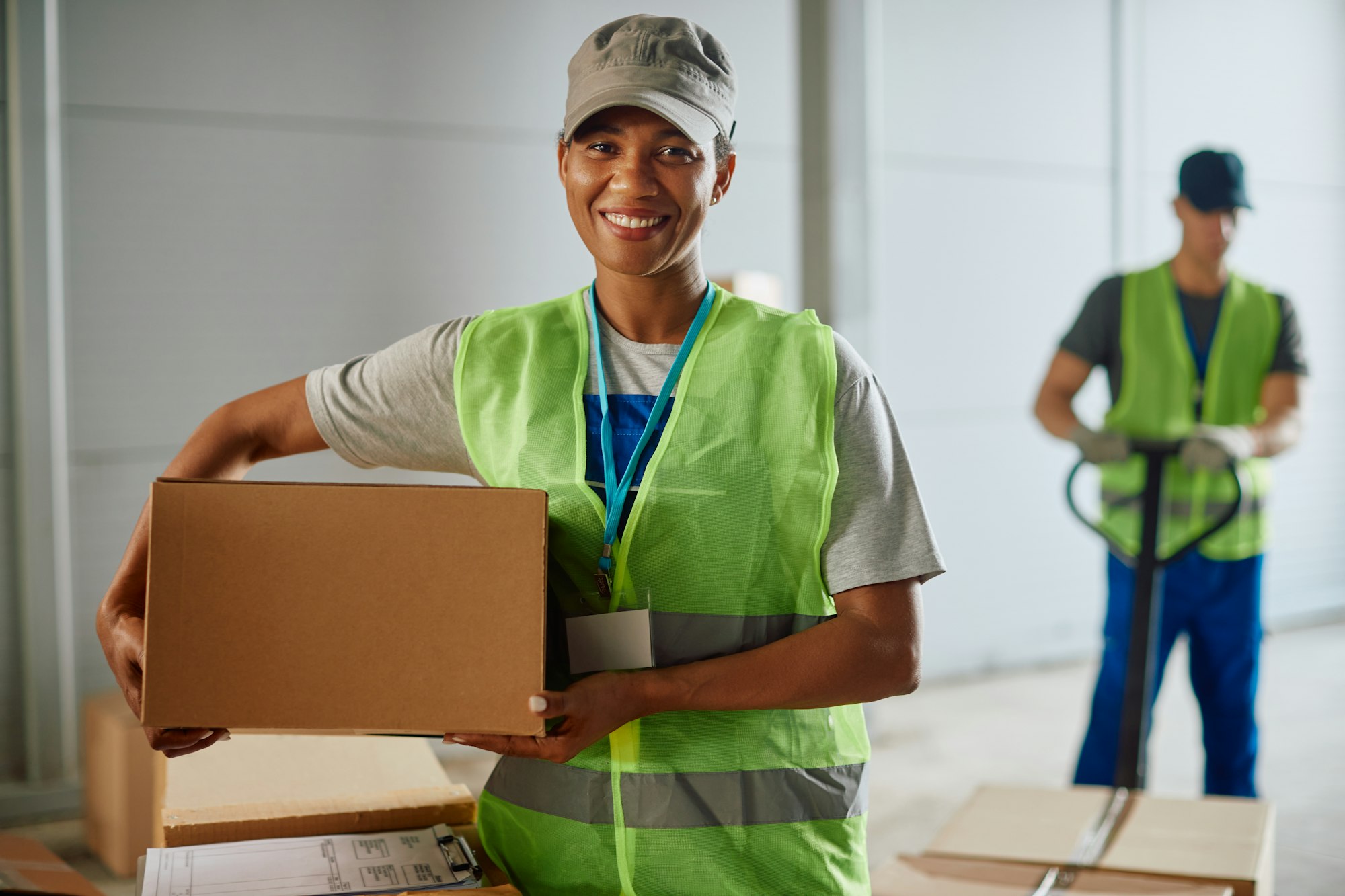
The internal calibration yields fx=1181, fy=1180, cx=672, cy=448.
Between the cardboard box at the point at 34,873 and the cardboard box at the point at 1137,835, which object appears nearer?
the cardboard box at the point at 34,873

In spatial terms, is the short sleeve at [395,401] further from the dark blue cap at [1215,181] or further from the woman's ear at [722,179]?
the dark blue cap at [1215,181]

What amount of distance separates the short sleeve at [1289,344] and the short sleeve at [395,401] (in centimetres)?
247

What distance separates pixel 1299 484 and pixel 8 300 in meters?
5.37

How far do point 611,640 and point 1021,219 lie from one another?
4.09 meters

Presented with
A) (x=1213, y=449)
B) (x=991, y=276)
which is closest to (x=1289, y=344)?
(x=1213, y=449)

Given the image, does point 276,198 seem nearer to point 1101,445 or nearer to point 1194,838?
point 1101,445

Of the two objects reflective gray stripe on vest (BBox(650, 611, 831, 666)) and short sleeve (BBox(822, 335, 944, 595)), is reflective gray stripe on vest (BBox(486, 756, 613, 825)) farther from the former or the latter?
short sleeve (BBox(822, 335, 944, 595))

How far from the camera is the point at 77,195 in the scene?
10.4ft

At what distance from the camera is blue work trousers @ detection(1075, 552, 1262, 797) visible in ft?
9.36

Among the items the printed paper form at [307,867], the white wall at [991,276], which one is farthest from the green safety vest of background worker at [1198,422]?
the printed paper form at [307,867]

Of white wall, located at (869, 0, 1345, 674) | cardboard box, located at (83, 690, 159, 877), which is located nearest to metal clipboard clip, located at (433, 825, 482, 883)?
cardboard box, located at (83, 690, 159, 877)

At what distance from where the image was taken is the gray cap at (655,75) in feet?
3.49

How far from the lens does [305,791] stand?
1.49 m

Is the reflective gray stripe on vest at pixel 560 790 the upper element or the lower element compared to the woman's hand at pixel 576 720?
lower
